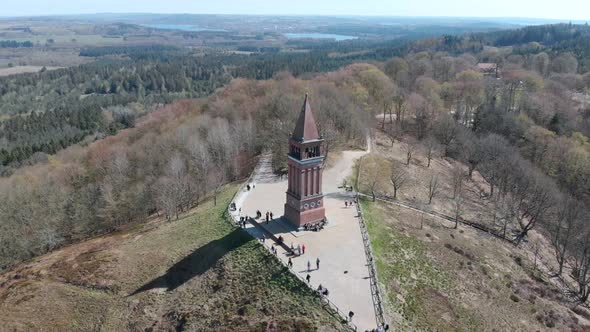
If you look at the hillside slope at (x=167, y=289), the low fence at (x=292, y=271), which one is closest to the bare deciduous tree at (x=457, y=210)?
the low fence at (x=292, y=271)

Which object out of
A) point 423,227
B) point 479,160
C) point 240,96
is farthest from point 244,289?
point 240,96

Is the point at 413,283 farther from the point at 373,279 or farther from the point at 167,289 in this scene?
the point at 167,289

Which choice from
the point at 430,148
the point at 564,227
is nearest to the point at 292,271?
the point at 564,227

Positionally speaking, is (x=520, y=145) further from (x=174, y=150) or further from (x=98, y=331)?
(x=98, y=331)

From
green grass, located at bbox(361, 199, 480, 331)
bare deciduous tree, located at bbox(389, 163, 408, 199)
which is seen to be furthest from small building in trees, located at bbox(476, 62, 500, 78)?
green grass, located at bbox(361, 199, 480, 331)

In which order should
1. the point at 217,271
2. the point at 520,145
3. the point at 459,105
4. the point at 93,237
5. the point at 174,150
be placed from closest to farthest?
the point at 217,271
the point at 93,237
the point at 174,150
the point at 520,145
the point at 459,105

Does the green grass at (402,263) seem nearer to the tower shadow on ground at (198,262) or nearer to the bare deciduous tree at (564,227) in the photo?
the tower shadow on ground at (198,262)

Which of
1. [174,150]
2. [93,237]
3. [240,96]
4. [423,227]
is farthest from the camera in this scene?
[240,96]

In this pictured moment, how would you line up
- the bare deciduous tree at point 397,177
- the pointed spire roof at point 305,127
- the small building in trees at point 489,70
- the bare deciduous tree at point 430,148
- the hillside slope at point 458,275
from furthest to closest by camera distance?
the small building in trees at point 489,70, the bare deciduous tree at point 430,148, the bare deciduous tree at point 397,177, the pointed spire roof at point 305,127, the hillside slope at point 458,275
